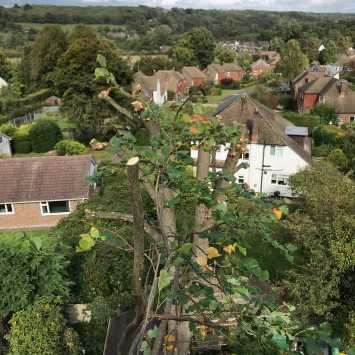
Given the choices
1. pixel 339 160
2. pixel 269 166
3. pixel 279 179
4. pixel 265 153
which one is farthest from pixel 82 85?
pixel 339 160

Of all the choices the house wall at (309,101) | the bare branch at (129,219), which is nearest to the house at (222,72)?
the house wall at (309,101)

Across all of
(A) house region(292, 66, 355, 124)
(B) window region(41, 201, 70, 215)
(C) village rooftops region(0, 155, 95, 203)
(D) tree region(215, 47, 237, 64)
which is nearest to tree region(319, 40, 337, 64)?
(D) tree region(215, 47, 237, 64)

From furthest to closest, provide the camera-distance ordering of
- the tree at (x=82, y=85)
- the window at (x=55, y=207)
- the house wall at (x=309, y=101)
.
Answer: the house wall at (x=309, y=101) < the tree at (x=82, y=85) < the window at (x=55, y=207)

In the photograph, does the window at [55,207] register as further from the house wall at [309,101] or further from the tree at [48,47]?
the house wall at [309,101]

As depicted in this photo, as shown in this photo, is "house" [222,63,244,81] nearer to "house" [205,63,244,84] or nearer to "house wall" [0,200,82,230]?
"house" [205,63,244,84]

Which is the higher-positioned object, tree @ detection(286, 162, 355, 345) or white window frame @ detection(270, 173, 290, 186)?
tree @ detection(286, 162, 355, 345)
